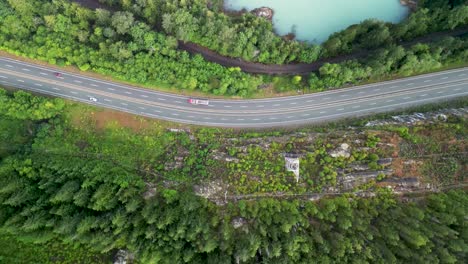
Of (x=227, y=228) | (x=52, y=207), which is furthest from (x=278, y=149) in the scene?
(x=52, y=207)

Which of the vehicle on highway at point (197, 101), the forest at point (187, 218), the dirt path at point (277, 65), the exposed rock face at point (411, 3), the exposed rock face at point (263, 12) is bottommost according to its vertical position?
the forest at point (187, 218)

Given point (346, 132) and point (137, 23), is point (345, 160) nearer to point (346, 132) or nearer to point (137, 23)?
point (346, 132)

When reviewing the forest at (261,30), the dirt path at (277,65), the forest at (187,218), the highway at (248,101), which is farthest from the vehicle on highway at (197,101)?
the forest at (187,218)

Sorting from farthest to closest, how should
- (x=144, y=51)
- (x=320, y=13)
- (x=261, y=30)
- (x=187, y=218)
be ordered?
(x=320, y=13) → (x=261, y=30) → (x=144, y=51) → (x=187, y=218)

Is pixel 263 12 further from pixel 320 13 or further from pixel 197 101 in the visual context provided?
pixel 197 101

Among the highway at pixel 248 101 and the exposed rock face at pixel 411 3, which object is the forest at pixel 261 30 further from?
the highway at pixel 248 101

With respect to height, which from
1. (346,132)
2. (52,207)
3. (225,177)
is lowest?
(52,207)

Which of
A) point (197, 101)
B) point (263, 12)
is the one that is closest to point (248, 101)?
point (197, 101)
